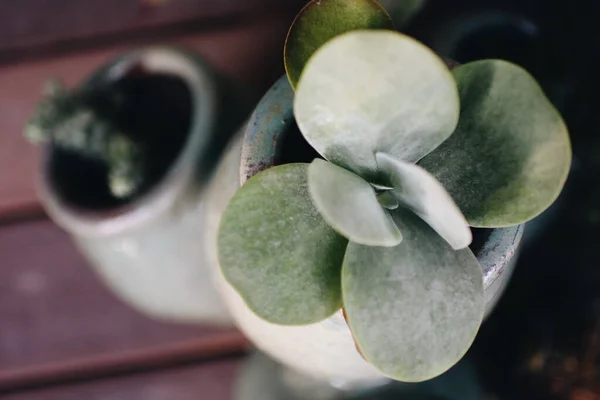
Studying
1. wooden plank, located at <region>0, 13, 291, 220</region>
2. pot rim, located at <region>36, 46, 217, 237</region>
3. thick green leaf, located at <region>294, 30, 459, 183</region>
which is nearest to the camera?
thick green leaf, located at <region>294, 30, 459, 183</region>

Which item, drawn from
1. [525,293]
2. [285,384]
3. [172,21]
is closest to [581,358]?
[525,293]

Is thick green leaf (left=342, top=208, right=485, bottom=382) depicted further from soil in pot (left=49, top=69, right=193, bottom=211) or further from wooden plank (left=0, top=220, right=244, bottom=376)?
wooden plank (left=0, top=220, right=244, bottom=376)

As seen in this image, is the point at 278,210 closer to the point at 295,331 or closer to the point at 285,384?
the point at 295,331

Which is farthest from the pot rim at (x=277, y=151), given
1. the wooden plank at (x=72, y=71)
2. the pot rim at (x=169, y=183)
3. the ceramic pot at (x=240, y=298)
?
the wooden plank at (x=72, y=71)

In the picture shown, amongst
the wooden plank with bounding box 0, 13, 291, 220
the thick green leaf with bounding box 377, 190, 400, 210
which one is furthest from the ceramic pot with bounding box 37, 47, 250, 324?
the thick green leaf with bounding box 377, 190, 400, 210

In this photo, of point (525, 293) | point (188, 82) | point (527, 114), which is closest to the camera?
point (527, 114)
